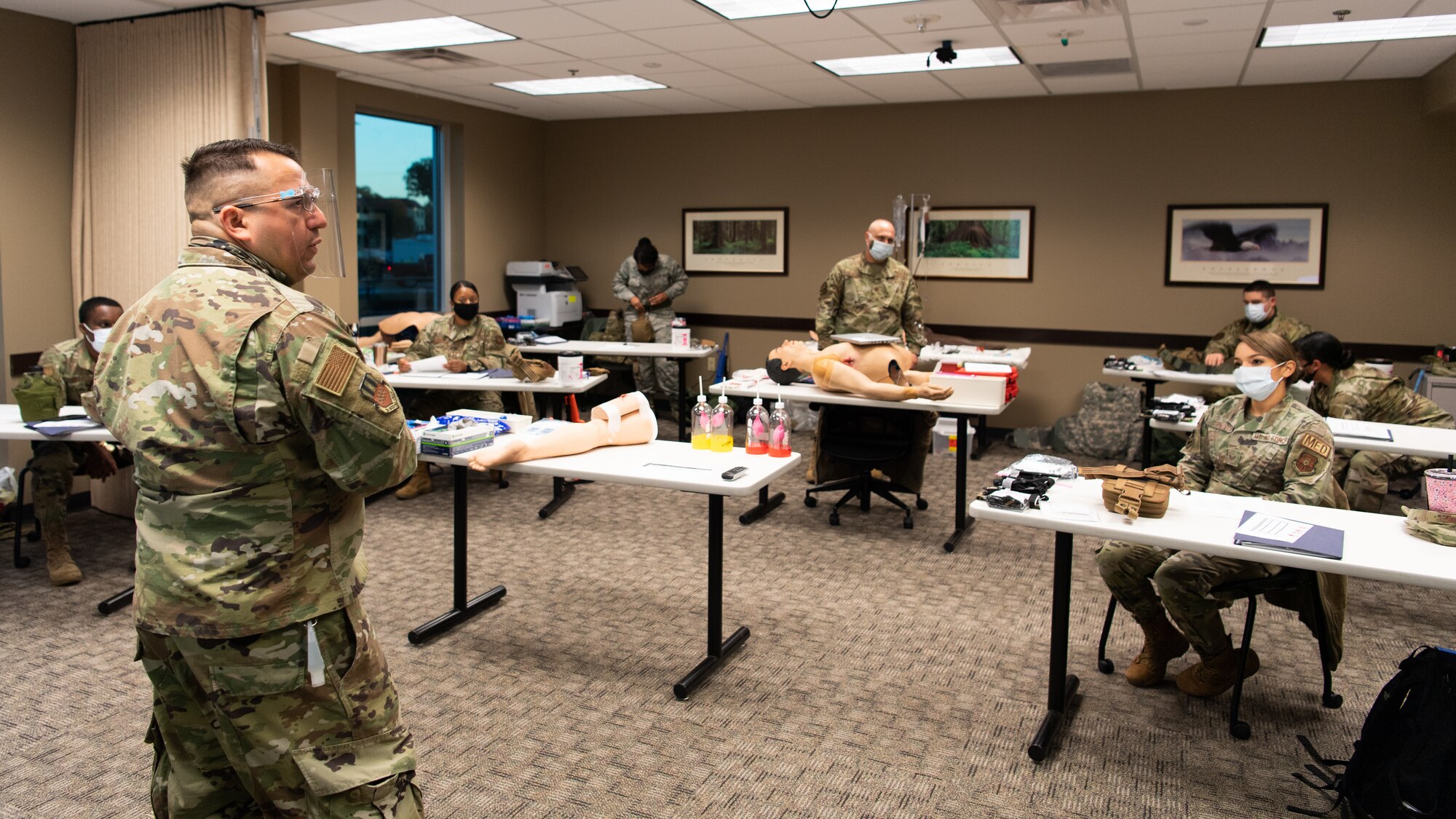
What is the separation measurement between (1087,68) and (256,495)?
653 cm

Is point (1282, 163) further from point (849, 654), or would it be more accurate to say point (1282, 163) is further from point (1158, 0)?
point (849, 654)

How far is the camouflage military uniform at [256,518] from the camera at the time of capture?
5.78 feet

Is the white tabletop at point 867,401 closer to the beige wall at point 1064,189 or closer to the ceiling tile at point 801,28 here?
the ceiling tile at point 801,28

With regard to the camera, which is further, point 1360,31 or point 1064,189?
point 1064,189

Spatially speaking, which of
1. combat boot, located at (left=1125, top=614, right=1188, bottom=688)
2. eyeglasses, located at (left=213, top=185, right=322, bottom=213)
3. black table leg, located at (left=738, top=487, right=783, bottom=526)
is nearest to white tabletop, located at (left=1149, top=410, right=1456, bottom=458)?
combat boot, located at (left=1125, top=614, right=1188, bottom=688)

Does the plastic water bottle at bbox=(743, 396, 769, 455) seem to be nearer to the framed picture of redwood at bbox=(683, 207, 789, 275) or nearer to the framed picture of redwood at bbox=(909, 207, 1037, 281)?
the framed picture of redwood at bbox=(909, 207, 1037, 281)

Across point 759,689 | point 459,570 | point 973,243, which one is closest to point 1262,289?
point 973,243

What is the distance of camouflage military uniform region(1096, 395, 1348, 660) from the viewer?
3.20m

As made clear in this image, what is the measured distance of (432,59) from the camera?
22.1 ft

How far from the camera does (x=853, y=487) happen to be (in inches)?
231

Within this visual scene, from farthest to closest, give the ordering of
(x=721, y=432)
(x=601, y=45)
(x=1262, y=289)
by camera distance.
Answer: (x=1262, y=289)
(x=601, y=45)
(x=721, y=432)

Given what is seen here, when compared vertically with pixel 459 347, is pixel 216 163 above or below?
above

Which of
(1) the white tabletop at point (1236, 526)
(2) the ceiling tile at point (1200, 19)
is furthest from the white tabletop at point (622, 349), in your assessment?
(1) the white tabletop at point (1236, 526)

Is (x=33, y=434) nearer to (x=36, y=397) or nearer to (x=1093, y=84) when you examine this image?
(x=36, y=397)
